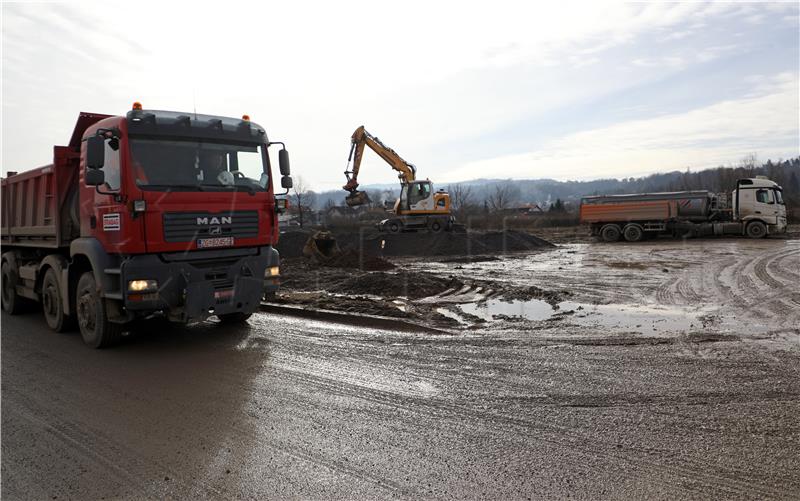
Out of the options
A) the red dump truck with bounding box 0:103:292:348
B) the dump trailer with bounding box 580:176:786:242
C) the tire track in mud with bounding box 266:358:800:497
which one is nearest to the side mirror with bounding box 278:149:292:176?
the red dump truck with bounding box 0:103:292:348

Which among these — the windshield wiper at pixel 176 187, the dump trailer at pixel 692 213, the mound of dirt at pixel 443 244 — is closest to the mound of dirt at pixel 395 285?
the windshield wiper at pixel 176 187

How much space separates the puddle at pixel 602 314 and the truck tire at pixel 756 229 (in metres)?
22.2

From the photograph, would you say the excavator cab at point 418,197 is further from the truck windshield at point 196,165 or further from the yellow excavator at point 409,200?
the truck windshield at point 196,165

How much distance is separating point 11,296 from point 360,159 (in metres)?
19.6

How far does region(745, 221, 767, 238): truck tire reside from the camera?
89.1 ft

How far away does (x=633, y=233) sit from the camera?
28938 millimetres

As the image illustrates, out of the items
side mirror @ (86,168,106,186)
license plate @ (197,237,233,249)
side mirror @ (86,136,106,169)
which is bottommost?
license plate @ (197,237,233,249)

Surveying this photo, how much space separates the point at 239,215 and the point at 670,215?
26.9 m

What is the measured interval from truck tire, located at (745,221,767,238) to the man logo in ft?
94.7

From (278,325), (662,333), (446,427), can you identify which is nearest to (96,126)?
(278,325)

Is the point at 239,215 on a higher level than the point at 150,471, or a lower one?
higher

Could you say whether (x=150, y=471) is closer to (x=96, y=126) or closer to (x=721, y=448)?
(x=721, y=448)

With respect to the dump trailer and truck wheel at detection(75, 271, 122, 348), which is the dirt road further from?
the dump trailer

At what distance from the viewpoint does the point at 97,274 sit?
689cm
